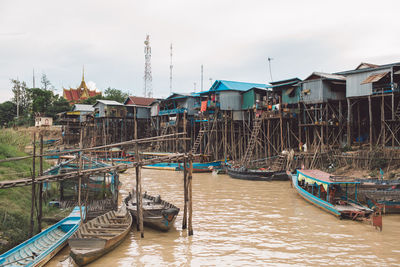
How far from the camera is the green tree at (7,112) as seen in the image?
5634cm

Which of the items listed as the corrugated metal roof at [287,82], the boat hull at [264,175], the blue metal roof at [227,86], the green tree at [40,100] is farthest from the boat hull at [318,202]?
the green tree at [40,100]

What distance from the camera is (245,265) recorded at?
948 centimetres

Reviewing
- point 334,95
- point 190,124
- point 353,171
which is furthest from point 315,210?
point 190,124

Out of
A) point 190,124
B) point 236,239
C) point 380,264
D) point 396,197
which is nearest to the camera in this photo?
point 380,264

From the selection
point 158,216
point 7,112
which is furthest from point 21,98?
point 158,216

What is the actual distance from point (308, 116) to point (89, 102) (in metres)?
43.2

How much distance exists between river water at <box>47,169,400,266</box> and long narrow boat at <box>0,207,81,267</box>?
0.47 metres

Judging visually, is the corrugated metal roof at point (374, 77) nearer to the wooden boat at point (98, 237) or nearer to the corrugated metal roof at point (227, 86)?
the corrugated metal roof at point (227, 86)

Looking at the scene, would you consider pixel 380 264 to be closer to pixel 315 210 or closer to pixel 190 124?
pixel 315 210

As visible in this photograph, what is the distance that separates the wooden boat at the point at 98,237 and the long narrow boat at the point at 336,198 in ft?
28.8

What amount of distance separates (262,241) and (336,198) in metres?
6.13

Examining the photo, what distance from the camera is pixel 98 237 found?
1009cm

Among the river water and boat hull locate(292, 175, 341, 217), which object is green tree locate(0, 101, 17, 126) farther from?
boat hull locate(292, 175, 341, 217)

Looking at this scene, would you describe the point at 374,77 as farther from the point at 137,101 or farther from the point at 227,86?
the point at 137,101
